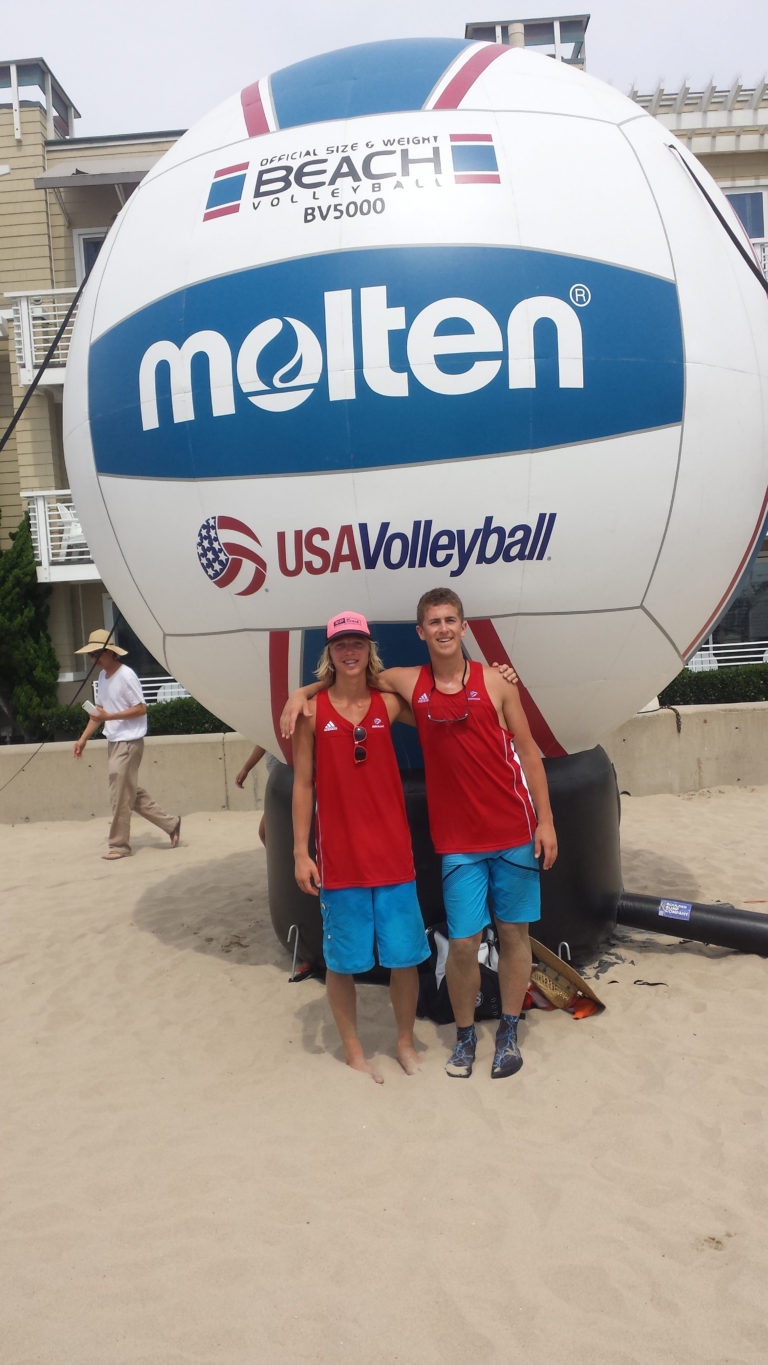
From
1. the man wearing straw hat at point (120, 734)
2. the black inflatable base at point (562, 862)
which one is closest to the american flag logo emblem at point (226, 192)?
the black inflatable base at point (562, 862)

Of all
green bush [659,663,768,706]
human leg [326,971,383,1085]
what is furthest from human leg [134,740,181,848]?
green bush [659,663,768,706]

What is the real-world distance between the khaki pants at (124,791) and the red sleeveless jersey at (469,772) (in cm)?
409

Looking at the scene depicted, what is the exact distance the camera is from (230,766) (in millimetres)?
8148

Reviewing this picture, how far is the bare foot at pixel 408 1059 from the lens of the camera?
11.2 feet

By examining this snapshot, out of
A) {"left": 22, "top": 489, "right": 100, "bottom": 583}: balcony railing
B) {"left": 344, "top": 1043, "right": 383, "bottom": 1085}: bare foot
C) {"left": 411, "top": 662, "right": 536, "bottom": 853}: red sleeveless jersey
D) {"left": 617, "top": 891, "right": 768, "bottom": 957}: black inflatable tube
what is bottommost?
{"left": 344, "top": 1043, "right": 383, "bottom": 1085}: bare foot

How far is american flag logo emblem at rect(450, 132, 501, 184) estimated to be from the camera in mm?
3326

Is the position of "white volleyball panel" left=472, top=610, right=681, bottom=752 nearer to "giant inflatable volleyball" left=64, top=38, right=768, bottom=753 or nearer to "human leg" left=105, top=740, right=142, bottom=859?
"giant inflatable volleyball" left=64, top=38, right=768, bottom=753

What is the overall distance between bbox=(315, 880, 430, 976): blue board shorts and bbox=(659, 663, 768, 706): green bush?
792cm

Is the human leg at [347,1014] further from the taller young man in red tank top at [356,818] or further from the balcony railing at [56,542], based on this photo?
the balcony railing at [56,542]

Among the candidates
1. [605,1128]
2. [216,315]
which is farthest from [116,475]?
[605,1128]

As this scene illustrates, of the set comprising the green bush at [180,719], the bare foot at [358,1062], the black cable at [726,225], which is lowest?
the bare foot at [358,1062]

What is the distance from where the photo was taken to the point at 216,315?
3412 mm

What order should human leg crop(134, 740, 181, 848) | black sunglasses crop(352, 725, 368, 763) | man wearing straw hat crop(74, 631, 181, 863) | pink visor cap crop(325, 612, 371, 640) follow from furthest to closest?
human leg crop(134, 740, 181, 848) → man wearing straw hat crop(74, 631, 181, 863) → black sunglasses crop(352, 725, 368, 763) → pink visor cap crop(325, 612, 371, 640)

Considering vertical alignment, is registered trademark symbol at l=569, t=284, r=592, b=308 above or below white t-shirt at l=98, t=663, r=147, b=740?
above
